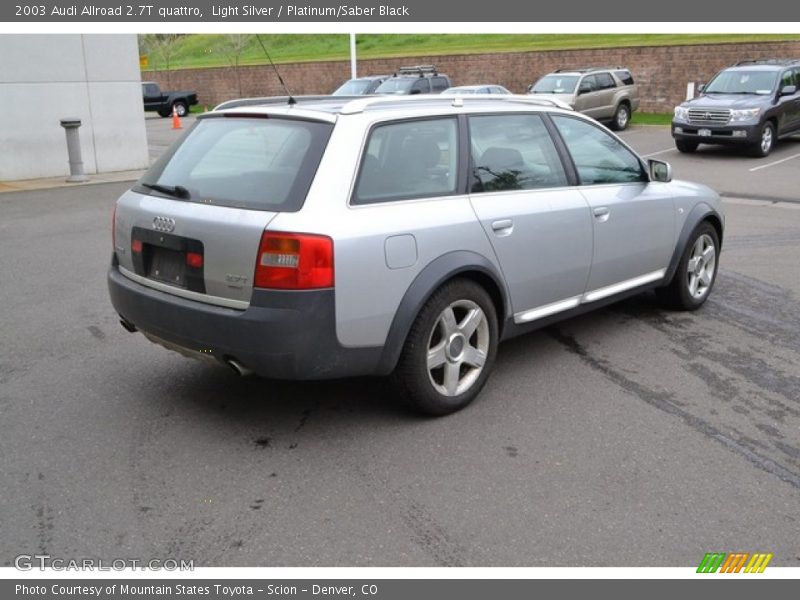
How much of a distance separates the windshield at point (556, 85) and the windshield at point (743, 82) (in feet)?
17.1

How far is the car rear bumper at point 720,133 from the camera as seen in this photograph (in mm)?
17516

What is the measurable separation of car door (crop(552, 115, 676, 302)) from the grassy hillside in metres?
25.6

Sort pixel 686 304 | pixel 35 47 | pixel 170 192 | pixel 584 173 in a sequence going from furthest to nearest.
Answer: pixel 35 47 < pixel 686 304 < pixel 584 173 < pixel 170 192

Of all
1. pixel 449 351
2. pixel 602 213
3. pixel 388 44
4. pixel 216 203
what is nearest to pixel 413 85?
pixel 602 213

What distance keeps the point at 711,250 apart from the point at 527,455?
135 inches

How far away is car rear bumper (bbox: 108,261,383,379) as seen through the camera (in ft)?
12.6

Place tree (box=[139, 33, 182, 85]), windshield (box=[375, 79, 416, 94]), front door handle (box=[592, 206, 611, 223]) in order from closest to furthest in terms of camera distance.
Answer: front door handle (box=[592, 206, 611, 223]) < windshield (box=[375, 79, 416, 94]) < tree (box=[139, 33, 182, 85])

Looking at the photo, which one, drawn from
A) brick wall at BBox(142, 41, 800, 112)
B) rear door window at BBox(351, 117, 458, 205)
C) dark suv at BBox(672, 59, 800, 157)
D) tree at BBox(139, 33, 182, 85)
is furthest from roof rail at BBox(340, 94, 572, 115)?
tree at BBox(139, 33, 182, 85)

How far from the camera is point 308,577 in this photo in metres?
3.12

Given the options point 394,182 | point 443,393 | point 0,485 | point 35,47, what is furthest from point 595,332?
point 35,47

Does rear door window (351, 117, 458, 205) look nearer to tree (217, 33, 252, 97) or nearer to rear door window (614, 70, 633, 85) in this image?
rear door window (614, 70, 633, 85)

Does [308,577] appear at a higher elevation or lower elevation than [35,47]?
lower

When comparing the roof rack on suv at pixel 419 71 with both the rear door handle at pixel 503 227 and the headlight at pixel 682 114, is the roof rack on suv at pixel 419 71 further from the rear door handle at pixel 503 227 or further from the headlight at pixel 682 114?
the rear door handle at pixel 503 227

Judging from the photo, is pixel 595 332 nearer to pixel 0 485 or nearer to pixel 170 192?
pixel 170 192
